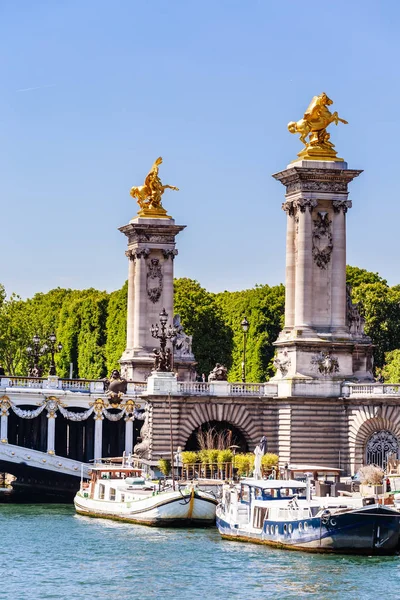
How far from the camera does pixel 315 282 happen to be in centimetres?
8869

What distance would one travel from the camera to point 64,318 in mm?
139500

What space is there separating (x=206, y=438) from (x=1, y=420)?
9.87m

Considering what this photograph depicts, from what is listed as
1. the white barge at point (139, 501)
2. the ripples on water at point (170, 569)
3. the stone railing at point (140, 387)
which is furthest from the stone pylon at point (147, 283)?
the ripples on water at point (170, 569)

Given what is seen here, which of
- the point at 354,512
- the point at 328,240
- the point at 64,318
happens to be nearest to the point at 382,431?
the point at 328,240

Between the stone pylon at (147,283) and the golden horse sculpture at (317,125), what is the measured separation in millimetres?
17809

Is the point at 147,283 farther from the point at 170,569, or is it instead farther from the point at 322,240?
the point at 170,569

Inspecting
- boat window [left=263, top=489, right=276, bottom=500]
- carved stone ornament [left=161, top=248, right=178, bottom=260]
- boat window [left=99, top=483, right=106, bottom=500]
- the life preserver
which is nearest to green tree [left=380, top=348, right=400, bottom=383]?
carved stone ornament [left=161, top=248, right=178, bottom=260]

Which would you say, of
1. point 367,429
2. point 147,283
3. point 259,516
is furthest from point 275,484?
point 147,283

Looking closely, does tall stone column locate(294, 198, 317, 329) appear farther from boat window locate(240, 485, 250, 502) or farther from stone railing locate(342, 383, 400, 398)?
boat window locate(240, 485, 250, 502)

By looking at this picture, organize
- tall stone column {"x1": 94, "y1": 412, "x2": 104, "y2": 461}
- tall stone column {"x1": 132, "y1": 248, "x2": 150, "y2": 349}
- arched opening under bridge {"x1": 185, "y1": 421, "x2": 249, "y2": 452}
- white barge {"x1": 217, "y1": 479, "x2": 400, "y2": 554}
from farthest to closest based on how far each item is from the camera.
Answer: tall stone column {"x1": 132, "y1": 248, "x2": 150, "y2": 349} < tall stone column {"x1": 94, "y1": 412, "x2": 104, "y2": 461} < arched opening under bridge {"x1": 185, "y1": 421, "x2": 249, "y2": 452} < white barge {"x1": 217, "y1": 479, "x2": 400, "y2": 554}

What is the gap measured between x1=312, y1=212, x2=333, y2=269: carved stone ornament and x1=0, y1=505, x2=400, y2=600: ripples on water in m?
17.2

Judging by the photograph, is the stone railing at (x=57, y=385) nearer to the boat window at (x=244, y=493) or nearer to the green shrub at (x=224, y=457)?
the green shrub at (x=224, y=457)

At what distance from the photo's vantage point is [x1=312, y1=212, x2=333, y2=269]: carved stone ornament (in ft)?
290

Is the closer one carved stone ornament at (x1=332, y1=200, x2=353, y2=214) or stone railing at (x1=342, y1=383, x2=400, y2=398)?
stone railing at (x1=342, y1=383, x2=400, y2=398)
